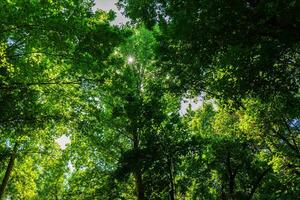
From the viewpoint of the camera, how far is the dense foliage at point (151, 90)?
365 inches

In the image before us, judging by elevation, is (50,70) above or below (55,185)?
below

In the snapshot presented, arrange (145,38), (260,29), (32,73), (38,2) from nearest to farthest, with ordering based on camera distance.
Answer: (260,29) → (38,2) → (32,73) → (145,38)

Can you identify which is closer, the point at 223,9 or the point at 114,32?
the point at 223,9

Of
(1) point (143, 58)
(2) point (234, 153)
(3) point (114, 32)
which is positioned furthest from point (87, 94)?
(2) point (234, 153)

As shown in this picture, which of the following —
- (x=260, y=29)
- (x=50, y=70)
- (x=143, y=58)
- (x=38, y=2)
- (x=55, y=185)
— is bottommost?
(x=260, y=29)

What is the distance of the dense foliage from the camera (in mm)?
9266

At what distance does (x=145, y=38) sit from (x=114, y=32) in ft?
30.0

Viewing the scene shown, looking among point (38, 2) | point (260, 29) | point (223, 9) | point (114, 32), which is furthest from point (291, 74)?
point (38, 2)

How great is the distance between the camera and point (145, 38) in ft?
66.5

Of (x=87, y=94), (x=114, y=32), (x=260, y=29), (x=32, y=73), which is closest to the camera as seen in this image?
(x=260, y=29)

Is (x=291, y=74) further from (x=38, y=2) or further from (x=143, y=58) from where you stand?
(x=143, y=58)

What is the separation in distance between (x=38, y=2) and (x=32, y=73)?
12.3 feet

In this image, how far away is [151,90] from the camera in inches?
532

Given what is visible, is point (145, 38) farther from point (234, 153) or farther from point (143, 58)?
point (234, 153)
